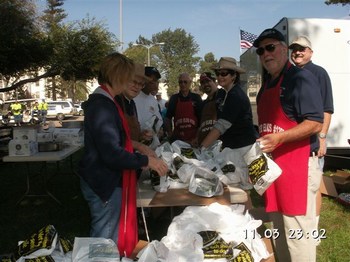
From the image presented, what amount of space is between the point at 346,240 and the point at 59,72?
11955mm

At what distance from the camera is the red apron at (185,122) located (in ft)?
17.7

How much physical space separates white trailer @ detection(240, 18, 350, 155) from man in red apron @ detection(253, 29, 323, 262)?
13.2ft

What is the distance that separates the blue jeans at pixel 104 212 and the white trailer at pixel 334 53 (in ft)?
15.8

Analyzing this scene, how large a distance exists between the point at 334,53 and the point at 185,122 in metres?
2.94

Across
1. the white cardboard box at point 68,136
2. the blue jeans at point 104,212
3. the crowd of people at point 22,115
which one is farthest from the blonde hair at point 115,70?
the crowd of people at point 22,115

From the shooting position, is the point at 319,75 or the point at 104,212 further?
the point at 319,75

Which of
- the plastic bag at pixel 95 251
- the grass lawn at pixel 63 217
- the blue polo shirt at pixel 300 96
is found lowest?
the grass lawn at pixel 63 217

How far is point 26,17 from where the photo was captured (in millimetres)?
12047

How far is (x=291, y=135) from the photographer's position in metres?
2.10

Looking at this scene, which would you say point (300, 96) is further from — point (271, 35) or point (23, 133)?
point (23, 133)

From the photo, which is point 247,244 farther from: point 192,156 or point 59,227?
point 59,227

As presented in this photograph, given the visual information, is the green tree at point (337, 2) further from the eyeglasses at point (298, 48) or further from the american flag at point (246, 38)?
the eyeglasses at point (298, 48)

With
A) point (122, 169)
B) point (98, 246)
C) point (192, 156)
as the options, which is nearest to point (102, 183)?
point (122, 169)

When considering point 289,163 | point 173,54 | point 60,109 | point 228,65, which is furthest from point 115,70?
point 173,54
